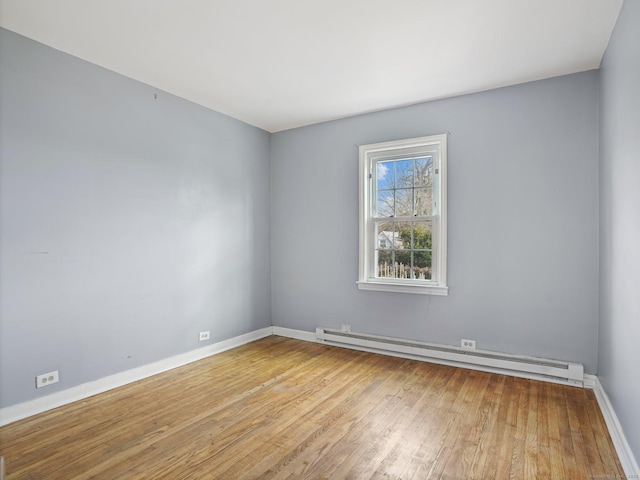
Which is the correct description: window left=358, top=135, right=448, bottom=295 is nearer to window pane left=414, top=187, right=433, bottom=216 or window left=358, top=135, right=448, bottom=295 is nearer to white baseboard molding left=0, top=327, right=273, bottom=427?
window pane left=414, top=187, right=433, bottom=216

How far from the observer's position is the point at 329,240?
4629mm

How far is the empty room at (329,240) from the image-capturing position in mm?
2340

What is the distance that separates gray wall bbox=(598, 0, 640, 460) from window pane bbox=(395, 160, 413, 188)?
1.71m

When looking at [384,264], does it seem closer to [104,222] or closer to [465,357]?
[465,357]

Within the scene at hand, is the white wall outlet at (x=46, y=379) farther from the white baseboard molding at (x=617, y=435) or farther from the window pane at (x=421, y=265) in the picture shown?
the white baseboard molding at (x=617, y=435)

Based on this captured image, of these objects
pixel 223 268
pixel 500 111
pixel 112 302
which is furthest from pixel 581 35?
pixel 112 302

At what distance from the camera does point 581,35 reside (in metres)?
2.69

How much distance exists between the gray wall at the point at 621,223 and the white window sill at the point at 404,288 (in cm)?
134

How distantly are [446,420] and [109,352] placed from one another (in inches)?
110

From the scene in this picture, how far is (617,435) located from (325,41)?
Answer: 10.9ft

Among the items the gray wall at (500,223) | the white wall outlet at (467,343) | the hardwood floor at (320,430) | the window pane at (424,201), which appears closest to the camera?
the hardwood floor at (320,430)

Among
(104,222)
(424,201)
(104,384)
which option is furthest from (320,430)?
(424,201)

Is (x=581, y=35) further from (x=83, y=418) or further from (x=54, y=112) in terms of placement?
(x=83, y=418)

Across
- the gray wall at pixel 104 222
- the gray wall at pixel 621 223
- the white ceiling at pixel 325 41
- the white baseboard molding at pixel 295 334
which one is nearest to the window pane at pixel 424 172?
the white ceiling at pixel 325 41
